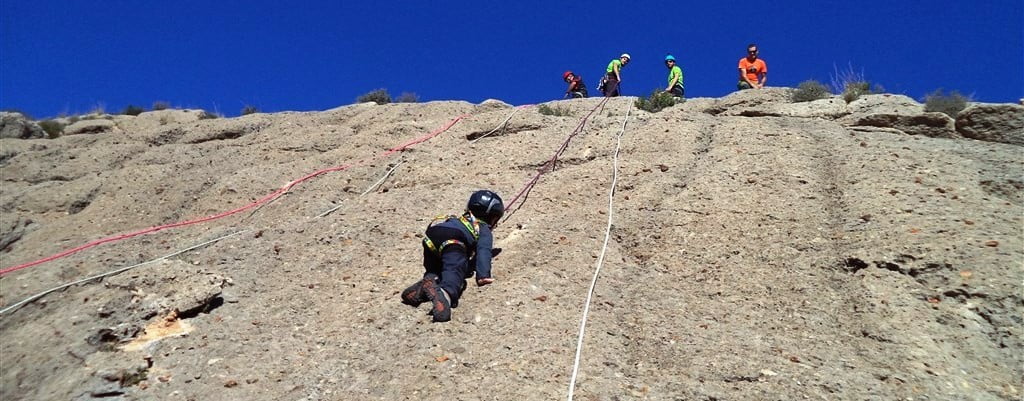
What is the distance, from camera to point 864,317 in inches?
200

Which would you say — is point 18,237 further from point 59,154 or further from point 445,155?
point 445,155

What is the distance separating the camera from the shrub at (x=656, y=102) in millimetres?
11594

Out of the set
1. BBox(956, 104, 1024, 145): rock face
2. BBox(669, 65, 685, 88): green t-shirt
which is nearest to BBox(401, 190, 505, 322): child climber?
BBox(956, 104, 1024, 145): rock face

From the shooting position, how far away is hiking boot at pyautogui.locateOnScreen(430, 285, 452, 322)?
5359 mm

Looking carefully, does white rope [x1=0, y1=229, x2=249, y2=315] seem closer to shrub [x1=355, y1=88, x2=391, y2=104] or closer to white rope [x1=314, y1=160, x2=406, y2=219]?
white rope [x1=314, y1=160, x2=406, y2=219]

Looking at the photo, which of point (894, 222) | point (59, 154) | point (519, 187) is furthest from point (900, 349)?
point (59, 154)

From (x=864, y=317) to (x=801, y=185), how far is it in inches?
99.2

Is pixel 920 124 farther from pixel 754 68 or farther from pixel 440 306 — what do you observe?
pixel 440 306

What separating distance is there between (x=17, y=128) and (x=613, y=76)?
13.4 meters

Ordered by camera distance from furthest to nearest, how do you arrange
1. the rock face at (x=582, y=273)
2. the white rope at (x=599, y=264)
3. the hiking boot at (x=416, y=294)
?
the hiking boot at (x=416, y=294)
the rock face at (x=582, y=273)
the white rope at (x=599, y=264)

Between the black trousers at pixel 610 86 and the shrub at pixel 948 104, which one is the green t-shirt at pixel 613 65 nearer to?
the black trousers at pixel 610 86

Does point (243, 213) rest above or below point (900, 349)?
above

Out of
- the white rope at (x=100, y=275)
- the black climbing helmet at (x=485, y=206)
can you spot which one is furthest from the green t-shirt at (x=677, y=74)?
the white rope at (x=100, y=275)

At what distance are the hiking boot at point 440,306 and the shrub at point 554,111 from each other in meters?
6.79
